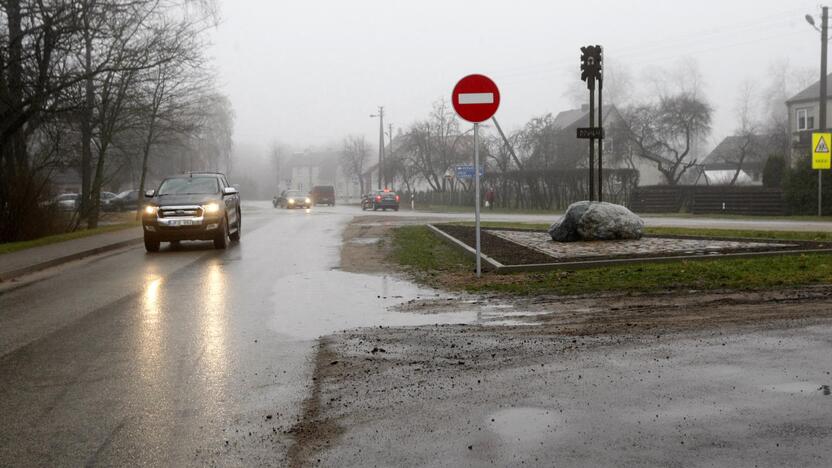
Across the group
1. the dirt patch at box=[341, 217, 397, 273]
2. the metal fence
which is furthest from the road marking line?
the metal fence

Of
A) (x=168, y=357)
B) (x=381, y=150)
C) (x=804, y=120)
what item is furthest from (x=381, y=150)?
(x=168, y=357)

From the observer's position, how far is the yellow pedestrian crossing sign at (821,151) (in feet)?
95.2

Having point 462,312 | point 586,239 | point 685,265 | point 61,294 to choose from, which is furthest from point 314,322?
point 586,239

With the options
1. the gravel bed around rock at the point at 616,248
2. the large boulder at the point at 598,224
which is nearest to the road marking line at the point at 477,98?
the gravel bed around rock at the point at 616,248

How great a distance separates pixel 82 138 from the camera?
3130cm

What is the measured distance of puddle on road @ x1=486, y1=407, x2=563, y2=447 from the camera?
14.5 feet

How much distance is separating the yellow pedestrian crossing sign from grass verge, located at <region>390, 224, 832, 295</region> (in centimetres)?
1826

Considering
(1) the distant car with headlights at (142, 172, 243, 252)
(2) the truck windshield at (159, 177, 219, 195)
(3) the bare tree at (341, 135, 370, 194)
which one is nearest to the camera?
(1) the distant car with headlights at (142, 172, 243, 252)

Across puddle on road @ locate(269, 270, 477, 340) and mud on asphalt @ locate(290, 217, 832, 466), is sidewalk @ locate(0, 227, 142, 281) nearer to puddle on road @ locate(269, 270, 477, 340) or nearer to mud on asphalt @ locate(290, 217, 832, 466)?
puddle on road @ locate(269, 270, 477, 340)

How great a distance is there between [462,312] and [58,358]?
4.09 metres

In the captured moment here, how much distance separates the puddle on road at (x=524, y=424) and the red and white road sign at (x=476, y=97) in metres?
7.41

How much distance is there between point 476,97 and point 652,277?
140 inches

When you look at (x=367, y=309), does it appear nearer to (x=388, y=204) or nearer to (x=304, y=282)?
(x=304, y=282)

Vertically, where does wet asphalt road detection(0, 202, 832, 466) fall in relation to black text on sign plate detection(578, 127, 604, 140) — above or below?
below
